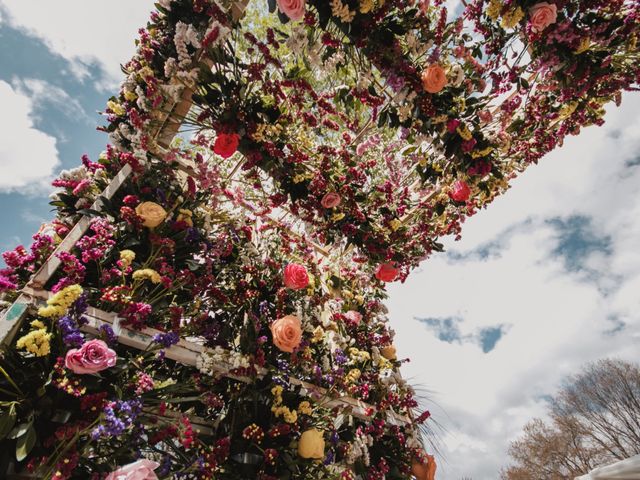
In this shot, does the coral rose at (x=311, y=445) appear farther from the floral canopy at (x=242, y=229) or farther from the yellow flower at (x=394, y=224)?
the yellow flower at (x=394, y=224)

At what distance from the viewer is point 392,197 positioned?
111 inches

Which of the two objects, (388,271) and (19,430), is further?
(388,271)

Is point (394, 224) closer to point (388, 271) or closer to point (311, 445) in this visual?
point (388, 271)

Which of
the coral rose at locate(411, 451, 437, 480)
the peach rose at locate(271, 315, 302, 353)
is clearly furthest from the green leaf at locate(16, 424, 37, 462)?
the coral rose at locate(411, 451, 437, 480)

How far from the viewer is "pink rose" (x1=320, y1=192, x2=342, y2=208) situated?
2410mm

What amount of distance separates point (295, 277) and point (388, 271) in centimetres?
98

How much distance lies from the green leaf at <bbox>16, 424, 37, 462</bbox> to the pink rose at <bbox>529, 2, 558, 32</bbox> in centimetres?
267

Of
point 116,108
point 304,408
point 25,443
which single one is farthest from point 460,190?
point 25,443

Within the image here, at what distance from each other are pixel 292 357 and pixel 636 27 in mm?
2607

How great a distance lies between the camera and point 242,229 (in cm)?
246

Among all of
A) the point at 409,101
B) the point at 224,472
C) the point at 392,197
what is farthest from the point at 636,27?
the point at 224,472

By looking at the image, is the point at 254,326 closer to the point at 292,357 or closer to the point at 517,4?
the point at 292,357

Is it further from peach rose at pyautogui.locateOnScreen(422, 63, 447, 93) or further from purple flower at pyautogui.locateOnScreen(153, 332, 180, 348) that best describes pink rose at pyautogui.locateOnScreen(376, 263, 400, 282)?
purple flower at pyautogui.locateOnScreen(153, 332, 180, 348)

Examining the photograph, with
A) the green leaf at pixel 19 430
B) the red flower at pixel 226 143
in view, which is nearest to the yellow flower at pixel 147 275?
the green leaf at pixel 19 430
